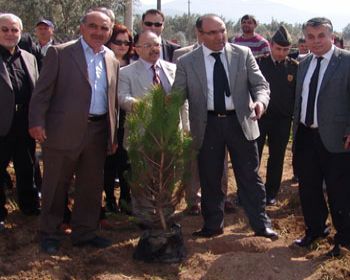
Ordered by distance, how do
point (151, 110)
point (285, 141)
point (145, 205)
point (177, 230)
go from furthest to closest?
point (285, 141) < point (145, 205) < point (177, 230) < point (151, 110)

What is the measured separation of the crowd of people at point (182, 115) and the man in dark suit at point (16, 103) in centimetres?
1

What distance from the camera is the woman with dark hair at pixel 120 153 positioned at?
192 inches

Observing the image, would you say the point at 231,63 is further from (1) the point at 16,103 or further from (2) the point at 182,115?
(1) the point at 16,103

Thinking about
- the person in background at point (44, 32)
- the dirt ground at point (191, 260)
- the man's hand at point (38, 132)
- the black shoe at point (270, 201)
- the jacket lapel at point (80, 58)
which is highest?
the person in background at point (44, 32)

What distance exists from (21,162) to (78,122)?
126 centimetres

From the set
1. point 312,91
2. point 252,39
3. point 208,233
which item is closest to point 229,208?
point 208,233

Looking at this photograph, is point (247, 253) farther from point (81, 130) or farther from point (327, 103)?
point (81, 130)

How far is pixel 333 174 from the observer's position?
415 centimetres

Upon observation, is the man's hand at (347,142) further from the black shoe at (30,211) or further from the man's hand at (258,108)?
the black shoe at (30,211)

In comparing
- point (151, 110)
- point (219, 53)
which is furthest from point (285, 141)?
point (151, 110)

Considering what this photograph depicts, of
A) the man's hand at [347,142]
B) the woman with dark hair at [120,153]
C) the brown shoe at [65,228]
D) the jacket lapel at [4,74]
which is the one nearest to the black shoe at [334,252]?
the man's hand at [347,142]

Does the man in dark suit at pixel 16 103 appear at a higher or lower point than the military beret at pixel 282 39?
lower

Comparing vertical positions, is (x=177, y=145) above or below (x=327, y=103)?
below

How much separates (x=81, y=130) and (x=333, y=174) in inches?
81.3
